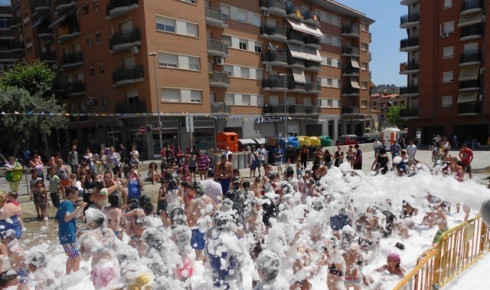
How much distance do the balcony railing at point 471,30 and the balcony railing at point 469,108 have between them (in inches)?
276

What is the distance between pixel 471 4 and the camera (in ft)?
113

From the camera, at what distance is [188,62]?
2930 centimetres

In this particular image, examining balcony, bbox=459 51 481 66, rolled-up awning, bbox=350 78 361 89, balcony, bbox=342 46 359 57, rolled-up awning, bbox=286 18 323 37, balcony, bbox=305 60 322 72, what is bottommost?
rolled-up awning, bbox=350 78 361 89

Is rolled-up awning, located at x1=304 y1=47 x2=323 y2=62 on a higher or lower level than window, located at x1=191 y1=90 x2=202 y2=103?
higher

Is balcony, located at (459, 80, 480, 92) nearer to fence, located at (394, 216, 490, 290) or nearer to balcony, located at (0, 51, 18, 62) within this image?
fence, located at (394, 216, 490, 290)

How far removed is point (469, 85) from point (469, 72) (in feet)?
4.46

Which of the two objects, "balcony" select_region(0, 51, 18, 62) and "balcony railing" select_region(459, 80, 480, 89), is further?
"balcony" select_region(0, 51, 18, 62)

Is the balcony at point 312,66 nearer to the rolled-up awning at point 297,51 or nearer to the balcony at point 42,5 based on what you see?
the rolled-up awning at point 297,51

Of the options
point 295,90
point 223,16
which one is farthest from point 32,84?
point 295,90

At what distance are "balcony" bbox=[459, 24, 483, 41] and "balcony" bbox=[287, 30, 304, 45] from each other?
16.7 m

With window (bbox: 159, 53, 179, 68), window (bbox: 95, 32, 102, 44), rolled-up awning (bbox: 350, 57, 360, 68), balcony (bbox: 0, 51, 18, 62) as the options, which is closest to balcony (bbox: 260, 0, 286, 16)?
window (bbox: 159, 53, 179, 68)

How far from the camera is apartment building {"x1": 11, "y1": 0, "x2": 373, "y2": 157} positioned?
2770cm

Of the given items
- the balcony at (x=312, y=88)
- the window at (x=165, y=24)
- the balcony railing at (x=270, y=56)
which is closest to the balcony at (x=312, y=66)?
the balcony at (x=312, y=88)

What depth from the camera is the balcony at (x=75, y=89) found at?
111 ft
